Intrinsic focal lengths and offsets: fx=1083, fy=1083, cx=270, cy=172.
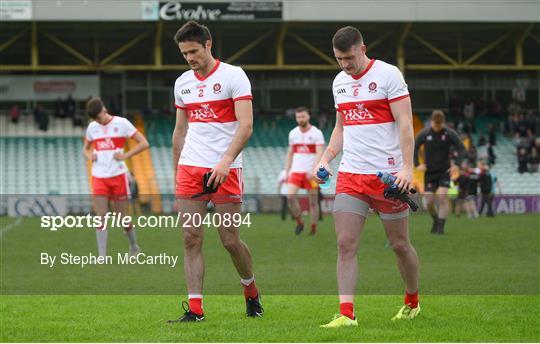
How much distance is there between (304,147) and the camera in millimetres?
20359

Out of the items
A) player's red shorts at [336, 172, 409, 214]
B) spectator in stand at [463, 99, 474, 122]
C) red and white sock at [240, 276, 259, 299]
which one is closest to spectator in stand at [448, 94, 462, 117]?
spectator in stand at [463, 99, 474, 122]

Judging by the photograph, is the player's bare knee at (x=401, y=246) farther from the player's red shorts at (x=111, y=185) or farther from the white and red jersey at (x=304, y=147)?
the white and red jersey at (x=304, y=147)

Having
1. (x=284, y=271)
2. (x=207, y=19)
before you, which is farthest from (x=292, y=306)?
(x=207, y=19)

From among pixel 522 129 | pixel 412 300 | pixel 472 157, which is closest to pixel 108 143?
pixel 412 300

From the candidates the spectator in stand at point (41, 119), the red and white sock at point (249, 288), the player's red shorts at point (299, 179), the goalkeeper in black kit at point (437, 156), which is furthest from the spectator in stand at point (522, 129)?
the red and white sock at point (249, 288)

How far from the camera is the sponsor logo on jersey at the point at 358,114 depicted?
8.19 m

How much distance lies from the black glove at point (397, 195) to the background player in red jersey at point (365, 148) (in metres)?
0.07

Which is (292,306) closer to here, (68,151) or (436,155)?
(436,155)

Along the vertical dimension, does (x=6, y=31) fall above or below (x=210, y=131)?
above

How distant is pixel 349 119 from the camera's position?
8.30 metres

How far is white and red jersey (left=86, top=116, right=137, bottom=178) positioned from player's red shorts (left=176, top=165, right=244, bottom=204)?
6363 mm

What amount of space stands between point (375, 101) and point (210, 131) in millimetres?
1355

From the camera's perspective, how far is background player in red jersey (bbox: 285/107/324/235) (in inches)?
781

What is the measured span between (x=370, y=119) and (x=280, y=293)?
3.05m
